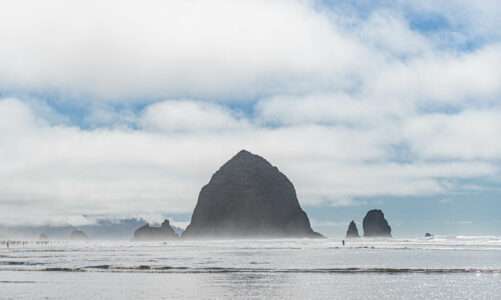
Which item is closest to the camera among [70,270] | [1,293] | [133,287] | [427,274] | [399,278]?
[1,293]

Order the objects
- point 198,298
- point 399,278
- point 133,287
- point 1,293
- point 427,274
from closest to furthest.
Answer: point 198,298
point 1,293
point 133,287
point 399,278
point 427,274

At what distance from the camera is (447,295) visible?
160 feet

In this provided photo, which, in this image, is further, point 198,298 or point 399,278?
point 399,278

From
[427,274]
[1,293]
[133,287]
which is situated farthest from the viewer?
[427,274]

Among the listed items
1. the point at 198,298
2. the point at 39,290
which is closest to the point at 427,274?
the point at 198,298

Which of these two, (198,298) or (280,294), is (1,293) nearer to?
(198,298)

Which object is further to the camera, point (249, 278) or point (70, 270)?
point (70, 270)

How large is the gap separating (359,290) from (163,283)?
18532 mm

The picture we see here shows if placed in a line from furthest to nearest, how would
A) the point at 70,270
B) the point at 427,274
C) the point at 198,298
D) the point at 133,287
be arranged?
the point at 70,270 → the point at 427,274 → the point at 133,287 → the point at 198,298

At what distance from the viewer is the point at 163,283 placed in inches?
2355

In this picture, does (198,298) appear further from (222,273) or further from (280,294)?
(222,273)

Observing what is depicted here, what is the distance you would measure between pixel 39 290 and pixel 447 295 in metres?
33.0

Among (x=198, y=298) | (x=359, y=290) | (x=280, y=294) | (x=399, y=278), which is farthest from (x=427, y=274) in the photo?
(x=198, y=298)

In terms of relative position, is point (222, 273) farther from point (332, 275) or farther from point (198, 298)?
point (198, 298)
